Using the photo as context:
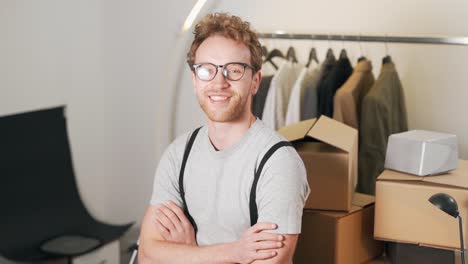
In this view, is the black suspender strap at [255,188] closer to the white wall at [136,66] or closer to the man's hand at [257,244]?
the man's hand at [257,244]

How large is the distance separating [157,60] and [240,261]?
215 cm

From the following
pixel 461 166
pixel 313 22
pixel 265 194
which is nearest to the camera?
pixel 265 194

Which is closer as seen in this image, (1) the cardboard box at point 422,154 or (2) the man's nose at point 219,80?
(2) the man's nose at point 219,80

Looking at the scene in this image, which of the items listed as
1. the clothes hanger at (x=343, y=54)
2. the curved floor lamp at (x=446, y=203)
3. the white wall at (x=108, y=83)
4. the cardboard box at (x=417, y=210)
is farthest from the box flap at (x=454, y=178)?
the white wall at (x=108, y=83)

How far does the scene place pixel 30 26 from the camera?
3.26m

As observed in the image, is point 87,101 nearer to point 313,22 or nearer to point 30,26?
point 30,26

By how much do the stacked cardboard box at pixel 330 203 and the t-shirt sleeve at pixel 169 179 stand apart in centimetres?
42

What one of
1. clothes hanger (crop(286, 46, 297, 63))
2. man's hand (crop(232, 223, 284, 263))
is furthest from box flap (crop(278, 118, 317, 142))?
clothes hanger (crop(286, 46, 297, 63))

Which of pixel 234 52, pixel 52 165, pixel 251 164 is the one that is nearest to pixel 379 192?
pixel 251 164

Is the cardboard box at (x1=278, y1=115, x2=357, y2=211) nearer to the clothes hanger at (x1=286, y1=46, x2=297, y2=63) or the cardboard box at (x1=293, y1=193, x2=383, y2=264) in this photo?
the cardboard box at (x1=293, y1=193, x2=383, y2=264)

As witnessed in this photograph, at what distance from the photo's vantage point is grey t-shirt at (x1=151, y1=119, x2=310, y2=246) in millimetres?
1765

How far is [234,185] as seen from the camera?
1.83 m

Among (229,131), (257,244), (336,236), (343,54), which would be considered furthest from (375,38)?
(257,244)

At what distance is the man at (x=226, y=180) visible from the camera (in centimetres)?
176
